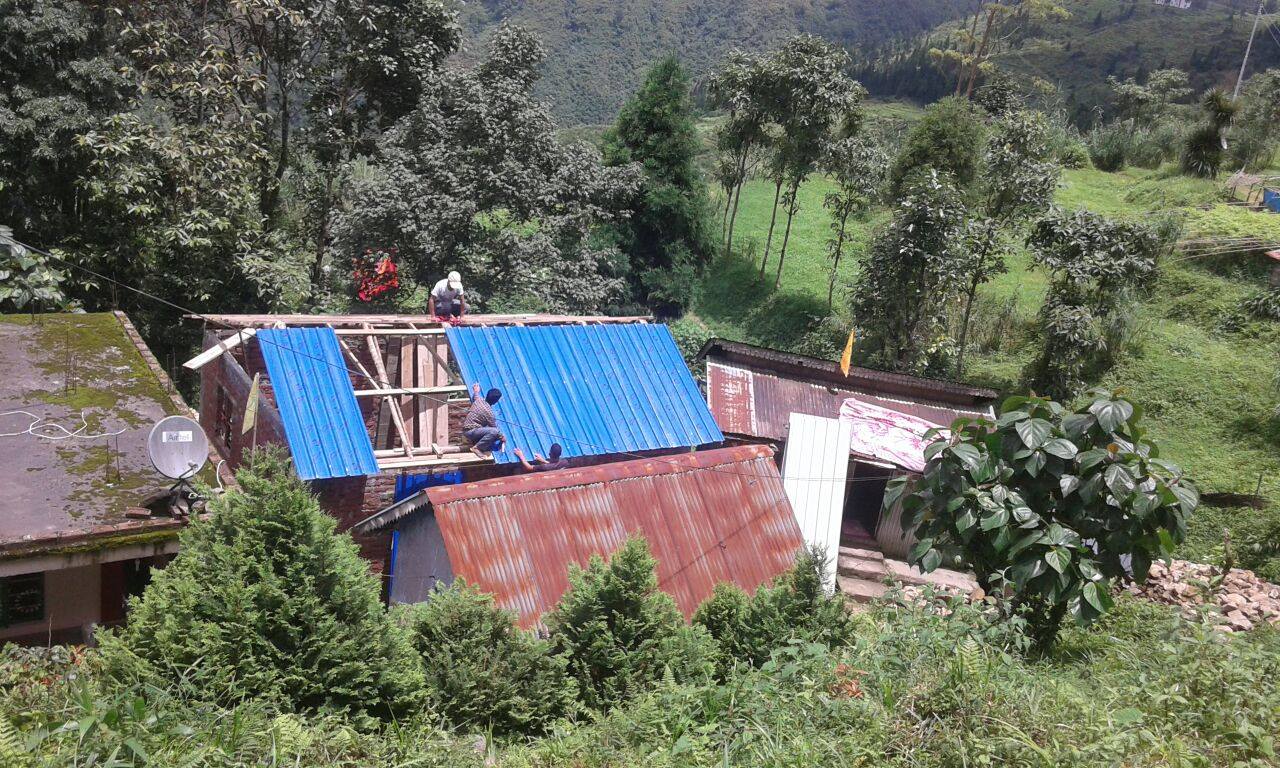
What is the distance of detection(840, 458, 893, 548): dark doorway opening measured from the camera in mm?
12297

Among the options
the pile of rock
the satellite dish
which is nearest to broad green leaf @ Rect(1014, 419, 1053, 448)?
the pile of rock

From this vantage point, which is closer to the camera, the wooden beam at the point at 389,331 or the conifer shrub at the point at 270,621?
the conifer shrub at the point at 270,621

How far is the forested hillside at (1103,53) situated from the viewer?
4812 cm

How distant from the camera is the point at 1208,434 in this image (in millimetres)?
13914

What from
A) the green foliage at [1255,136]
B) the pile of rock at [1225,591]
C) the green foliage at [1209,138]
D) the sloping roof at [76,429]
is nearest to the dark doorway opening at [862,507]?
the pile of rock at [1225,591]

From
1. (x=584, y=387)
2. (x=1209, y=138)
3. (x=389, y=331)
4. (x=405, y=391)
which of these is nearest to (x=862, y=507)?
(x=584, y=387)

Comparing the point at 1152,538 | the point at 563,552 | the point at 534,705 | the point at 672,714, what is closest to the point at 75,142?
the point at 563,552

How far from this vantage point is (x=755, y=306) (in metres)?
22.2

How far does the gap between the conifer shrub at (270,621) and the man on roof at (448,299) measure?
629cm

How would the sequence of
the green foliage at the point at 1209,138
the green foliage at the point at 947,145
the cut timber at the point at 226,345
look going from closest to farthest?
the cut timber at the point at 226,345, the green foliage at the point at 947,145, the green foliage at the point at 1209,138

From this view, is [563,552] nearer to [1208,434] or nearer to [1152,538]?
[1152,538]

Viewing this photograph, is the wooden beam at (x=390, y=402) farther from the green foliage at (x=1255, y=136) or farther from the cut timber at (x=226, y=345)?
the green foliage at (x=1255, y=136)

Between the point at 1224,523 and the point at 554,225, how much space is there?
476 inches

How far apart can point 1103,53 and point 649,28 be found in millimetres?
42701
